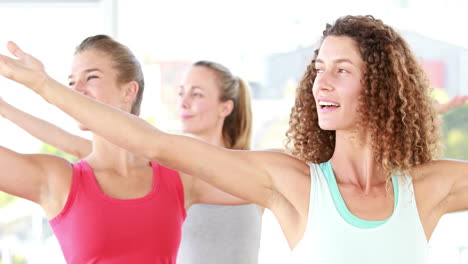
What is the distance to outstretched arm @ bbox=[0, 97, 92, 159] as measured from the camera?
2.15 metres

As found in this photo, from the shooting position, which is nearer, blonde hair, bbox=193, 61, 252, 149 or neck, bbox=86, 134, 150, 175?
neck, bbox=86, 134, 150, 175

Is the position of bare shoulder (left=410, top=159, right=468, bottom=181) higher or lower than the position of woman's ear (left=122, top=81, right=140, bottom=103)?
lower

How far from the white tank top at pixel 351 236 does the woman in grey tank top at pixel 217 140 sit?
2.81 ft

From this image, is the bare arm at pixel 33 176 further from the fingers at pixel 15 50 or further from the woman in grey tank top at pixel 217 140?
the woman in grey tank top at pixel 217 140

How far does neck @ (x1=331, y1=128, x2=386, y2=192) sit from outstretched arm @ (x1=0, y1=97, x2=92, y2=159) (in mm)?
1028

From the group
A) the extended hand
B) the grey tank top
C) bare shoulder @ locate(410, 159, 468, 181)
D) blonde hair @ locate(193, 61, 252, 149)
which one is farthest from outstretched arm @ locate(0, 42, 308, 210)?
blonde hair @ locate(193, 61, 252, 149)

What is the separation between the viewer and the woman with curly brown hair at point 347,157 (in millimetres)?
1442

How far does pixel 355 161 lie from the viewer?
1.64 m

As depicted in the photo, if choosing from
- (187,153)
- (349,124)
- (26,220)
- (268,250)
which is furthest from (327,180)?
(26,220)

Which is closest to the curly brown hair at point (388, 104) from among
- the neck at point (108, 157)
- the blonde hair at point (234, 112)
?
the neck at point (108, 157)

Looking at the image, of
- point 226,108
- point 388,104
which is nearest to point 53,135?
point 226,108

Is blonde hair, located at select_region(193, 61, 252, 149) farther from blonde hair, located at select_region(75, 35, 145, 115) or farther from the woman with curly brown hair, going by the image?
the woman with curly brown hair

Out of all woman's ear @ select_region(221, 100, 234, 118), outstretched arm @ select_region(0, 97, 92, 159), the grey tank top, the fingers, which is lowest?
the grey tank top

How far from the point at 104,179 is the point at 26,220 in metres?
2.49
